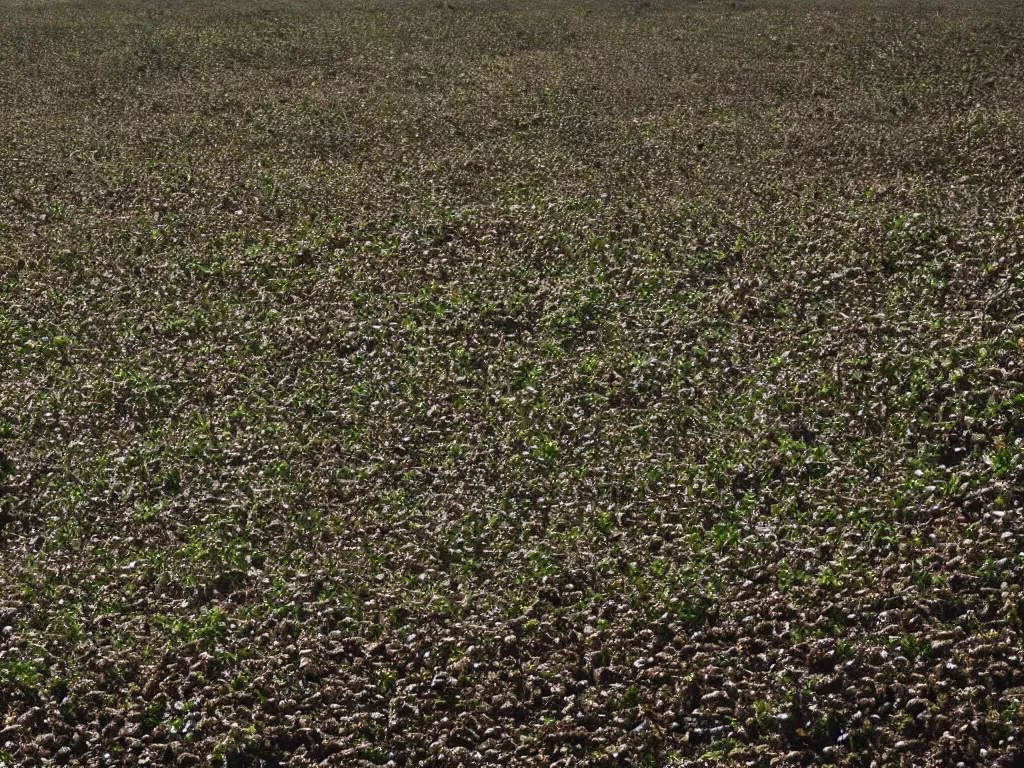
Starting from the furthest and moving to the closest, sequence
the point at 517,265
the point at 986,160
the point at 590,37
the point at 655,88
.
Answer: the point at 590,37, the point at 655,88, the point at 986,160, the point at 517,265

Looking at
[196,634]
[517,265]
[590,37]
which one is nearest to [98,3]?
[590,37]

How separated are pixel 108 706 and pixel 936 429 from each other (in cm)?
441

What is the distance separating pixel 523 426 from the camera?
22.1 feet

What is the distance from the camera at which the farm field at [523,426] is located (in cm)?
479

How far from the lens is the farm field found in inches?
189

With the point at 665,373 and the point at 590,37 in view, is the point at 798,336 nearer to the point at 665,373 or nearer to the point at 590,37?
the point at 665,373

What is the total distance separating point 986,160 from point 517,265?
4.36 metres

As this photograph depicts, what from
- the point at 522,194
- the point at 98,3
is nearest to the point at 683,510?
the point at 522,194

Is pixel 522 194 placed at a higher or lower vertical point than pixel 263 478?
higher

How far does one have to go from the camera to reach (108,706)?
16.3 feet

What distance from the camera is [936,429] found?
20.0 feet

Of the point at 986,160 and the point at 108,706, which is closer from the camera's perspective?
the point at 108,706

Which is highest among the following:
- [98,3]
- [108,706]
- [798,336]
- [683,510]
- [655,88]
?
[98,3]

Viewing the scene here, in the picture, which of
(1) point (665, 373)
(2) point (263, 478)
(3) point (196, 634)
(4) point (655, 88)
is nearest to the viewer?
(3) point (196, 634)
